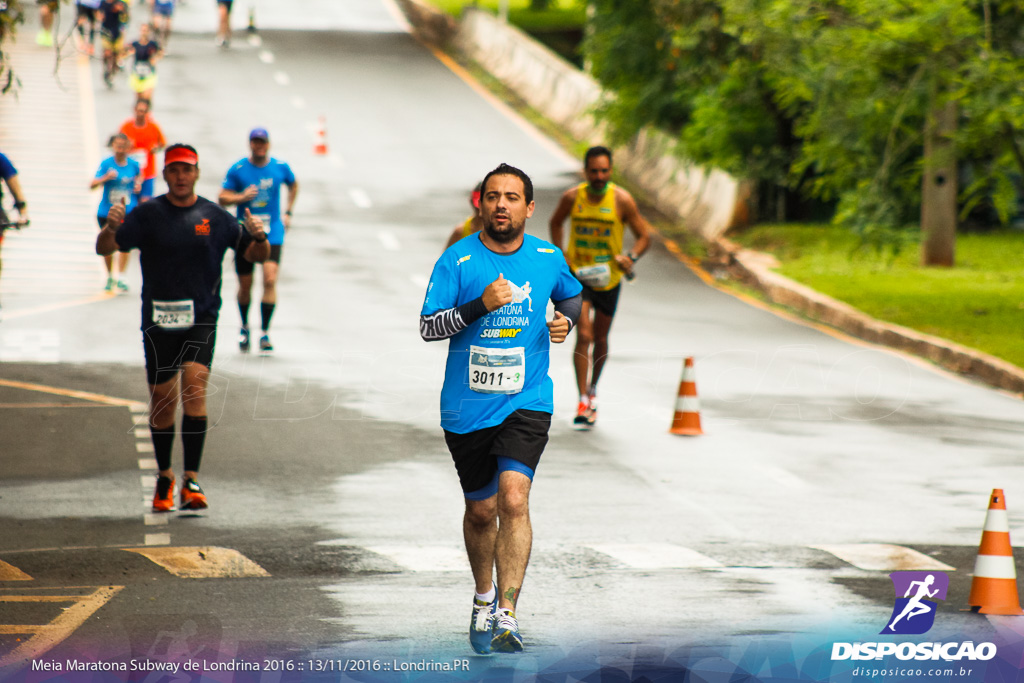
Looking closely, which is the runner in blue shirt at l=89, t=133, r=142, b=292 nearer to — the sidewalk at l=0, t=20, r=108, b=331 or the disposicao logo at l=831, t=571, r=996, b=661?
the sidewalk at l=0, t=20, r=108, b=331

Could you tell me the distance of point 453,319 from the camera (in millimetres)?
6496

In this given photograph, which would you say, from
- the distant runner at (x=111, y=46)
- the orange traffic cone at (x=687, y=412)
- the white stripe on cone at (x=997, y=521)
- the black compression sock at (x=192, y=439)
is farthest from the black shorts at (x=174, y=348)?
the distant runner at (x=111, y=46)

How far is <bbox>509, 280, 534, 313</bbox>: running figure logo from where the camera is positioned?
260 inches

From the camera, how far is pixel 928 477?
35.9ft

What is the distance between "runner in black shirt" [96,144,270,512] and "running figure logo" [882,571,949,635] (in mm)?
4133

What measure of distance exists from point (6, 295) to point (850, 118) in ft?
34.4

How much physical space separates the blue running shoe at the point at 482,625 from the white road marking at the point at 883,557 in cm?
261

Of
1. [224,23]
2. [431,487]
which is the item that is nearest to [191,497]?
[431,487]

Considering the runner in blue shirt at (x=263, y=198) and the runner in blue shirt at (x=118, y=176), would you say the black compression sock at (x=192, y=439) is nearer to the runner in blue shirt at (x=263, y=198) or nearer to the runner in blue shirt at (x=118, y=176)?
the runner in blue shirt at (x=263, y=198)

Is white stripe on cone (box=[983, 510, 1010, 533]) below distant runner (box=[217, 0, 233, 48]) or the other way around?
below

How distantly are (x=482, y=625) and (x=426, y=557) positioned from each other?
1955 millimetres

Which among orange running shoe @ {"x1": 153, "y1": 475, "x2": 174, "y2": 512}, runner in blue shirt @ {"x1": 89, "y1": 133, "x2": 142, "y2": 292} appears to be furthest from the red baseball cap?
runner in blue shirt @ {"x1": 89, "y1": 133, "x2": 142, "y2": 292}

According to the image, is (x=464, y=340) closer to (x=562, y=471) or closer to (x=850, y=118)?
(x=562, y=471)

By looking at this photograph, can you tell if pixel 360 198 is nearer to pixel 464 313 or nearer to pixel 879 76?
pixel 879 76
